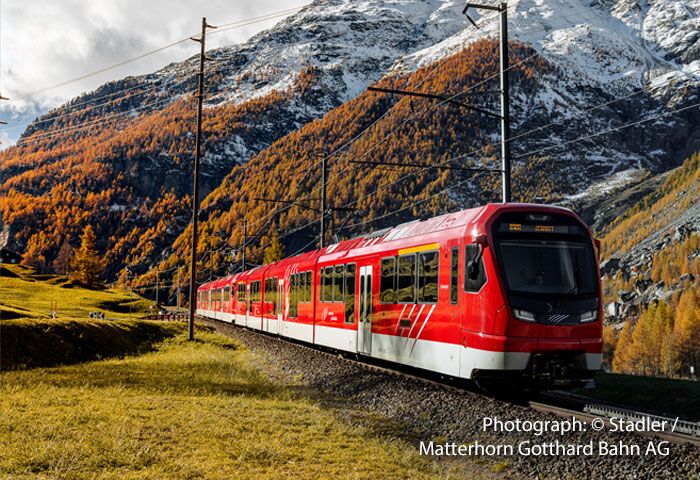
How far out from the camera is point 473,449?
9844mm

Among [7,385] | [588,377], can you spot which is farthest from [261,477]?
[7,385]

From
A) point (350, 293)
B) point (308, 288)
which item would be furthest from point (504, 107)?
point (308, 288)

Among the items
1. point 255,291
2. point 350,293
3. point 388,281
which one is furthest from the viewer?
point 255,291

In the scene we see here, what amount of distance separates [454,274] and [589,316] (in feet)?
8.83

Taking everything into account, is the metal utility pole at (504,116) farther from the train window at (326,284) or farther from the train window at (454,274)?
the train window at (326,284)

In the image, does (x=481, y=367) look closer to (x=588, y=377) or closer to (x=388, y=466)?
(x=588, y=377)

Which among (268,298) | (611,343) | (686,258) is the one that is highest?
(686,258)

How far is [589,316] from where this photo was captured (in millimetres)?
12758

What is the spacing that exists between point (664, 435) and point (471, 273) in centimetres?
474

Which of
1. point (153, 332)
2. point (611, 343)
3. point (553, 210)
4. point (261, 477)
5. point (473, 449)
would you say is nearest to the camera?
point (261, 477)

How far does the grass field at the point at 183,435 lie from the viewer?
27.0 ft

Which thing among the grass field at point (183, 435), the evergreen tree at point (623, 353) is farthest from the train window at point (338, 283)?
the evergreen tree at point (623, 353)

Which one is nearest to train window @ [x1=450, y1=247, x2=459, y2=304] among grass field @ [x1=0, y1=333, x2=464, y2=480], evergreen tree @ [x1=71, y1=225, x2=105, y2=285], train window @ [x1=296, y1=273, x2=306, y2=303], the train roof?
the train roof

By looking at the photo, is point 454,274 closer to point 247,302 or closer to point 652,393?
point 652,393
